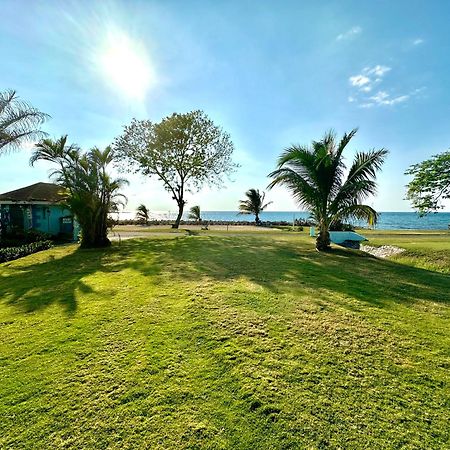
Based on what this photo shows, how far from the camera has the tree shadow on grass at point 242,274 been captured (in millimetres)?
5133

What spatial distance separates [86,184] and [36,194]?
7572mm

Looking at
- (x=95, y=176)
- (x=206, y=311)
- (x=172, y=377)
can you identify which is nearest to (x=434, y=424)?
(x=172, y=377)

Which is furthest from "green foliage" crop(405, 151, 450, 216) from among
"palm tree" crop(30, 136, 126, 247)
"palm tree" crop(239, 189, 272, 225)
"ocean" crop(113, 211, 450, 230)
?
"palm tree" crop(239, 189, 272, 225)

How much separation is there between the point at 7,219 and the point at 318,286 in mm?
16599

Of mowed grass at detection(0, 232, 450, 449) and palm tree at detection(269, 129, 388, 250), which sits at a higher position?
palm tree at detection(269, 129, 388, 250)

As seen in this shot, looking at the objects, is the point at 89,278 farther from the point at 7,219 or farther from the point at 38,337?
the point at 7,219

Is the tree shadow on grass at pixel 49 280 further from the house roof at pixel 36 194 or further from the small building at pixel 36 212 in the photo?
the house roof at pixel 36 194

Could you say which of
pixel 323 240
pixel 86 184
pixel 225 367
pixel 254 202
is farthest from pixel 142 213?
pixel 225 367

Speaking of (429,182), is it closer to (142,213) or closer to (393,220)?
(142,213)

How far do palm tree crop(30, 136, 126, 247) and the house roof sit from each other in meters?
3.84

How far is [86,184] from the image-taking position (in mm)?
11633

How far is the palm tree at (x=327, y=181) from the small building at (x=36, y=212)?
11.5m

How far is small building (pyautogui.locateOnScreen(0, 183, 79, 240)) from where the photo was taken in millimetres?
14477

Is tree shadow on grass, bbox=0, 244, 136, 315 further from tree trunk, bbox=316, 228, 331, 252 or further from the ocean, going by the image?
tree trunk, bbox=316, 228, 331, 252
